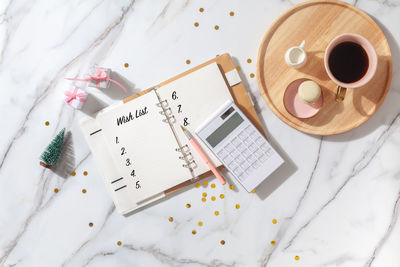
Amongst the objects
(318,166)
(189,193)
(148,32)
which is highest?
(148,32)

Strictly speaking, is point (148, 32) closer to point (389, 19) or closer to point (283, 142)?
point (283, 142)

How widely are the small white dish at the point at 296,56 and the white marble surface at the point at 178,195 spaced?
97 millimetres

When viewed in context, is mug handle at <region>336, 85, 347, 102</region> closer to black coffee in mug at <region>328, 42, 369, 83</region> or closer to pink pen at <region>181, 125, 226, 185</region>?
black coffee in mug at <region>328, 42, 369, 83</region>

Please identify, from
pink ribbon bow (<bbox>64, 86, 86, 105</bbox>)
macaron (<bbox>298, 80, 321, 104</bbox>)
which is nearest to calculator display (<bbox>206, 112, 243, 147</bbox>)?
macaron (<bbox>298, 80, 321, 104</bbox>)

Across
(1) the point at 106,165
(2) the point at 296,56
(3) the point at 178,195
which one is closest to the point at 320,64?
(2) the point at 296,56

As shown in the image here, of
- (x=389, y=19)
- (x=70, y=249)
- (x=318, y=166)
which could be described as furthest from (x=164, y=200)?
(x=389, y=19)

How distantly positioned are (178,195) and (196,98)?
0.79 feet

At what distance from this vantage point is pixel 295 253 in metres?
0.78

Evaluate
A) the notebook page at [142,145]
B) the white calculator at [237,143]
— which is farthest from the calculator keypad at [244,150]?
the notebook page at [142,145]

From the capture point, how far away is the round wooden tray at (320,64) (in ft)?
2.33

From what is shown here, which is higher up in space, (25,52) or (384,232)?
(25,52)

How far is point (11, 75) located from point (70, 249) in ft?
1.54

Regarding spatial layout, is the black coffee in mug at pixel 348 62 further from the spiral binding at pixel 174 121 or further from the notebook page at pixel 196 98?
the spiral binding at pixel 174 121

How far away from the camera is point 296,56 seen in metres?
0.71
